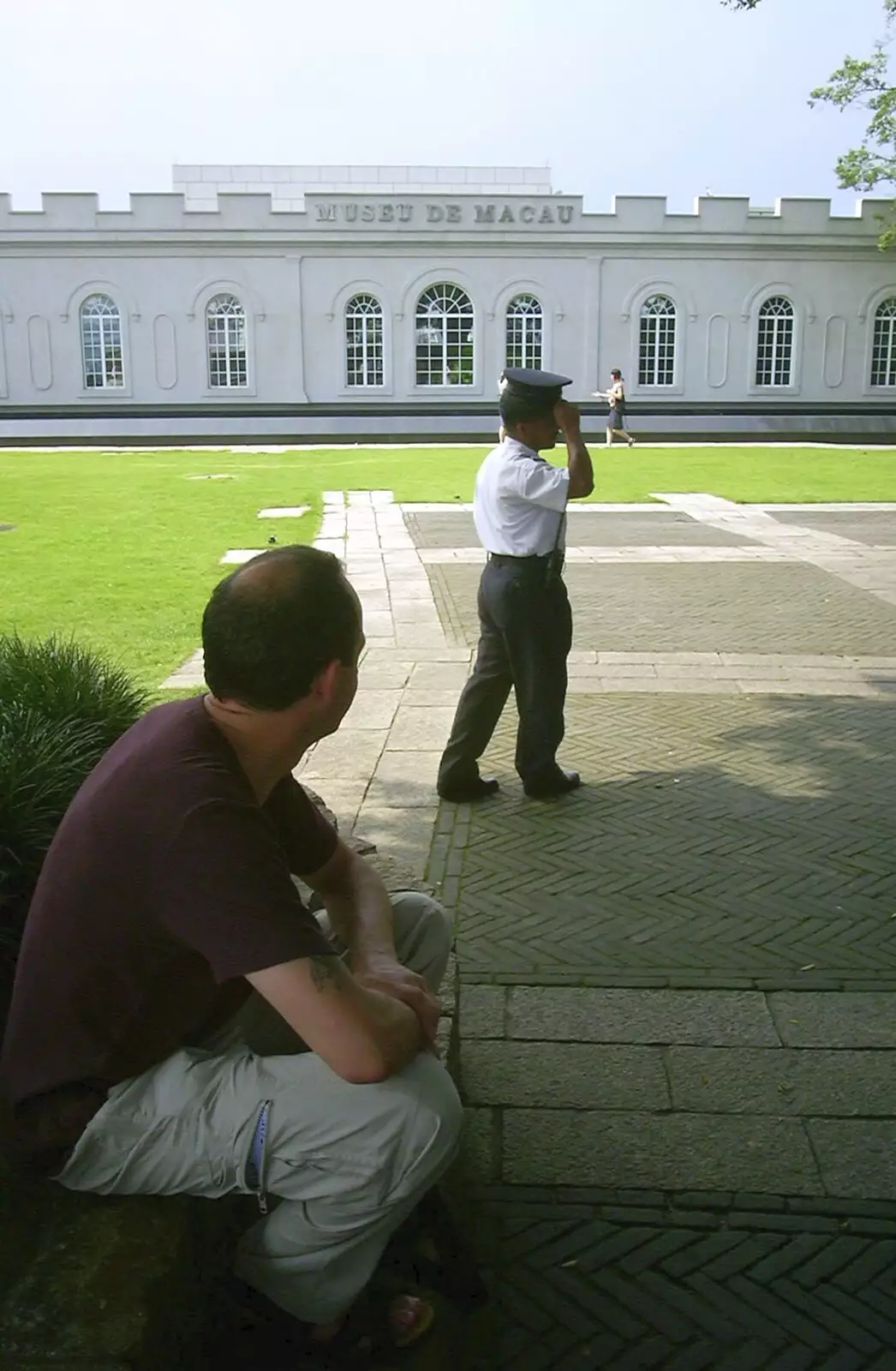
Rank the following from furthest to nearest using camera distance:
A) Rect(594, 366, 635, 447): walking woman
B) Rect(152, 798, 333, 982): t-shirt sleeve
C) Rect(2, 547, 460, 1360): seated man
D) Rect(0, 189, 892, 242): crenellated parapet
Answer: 1. Rect(0, 189, 892, 242): crenellated parapet
2. Rect(594, 366, 635, 447): walking woman
3. Rect(2, 547, 460, 1360): seated man
4. Rect(152, 798, 333, 982): t-shirt sleeve

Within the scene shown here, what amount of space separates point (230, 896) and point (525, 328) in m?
47.2

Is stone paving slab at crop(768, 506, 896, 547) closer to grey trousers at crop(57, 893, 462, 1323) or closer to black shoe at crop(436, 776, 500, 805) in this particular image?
black shoe at crop(436, 776, 500, 805)

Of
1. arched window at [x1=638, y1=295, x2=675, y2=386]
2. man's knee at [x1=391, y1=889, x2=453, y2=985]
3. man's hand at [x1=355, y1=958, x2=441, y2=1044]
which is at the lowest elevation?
man's knee at [x1=391, y1=889, x2=453, y2=985]

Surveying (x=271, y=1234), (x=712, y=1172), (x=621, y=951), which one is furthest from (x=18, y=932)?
(x=621, y=951)

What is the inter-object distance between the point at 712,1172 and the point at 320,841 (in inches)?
49.4

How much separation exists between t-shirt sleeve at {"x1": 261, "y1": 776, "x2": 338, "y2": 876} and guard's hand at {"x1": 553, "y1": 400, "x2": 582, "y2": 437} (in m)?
3.06

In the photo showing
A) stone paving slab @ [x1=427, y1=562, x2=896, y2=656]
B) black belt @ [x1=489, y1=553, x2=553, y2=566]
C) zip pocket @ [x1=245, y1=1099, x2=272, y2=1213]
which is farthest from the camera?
stone paving slab @ [x1=427, y1=562, x2=896, y2=656]

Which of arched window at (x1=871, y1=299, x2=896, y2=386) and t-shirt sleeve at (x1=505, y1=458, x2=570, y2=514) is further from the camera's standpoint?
arched window at (x1=871, y1=299, x2=896, y2=386)

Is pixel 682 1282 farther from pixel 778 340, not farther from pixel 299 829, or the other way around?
pixel 778 340

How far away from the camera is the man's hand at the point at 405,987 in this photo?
2430 millimetres

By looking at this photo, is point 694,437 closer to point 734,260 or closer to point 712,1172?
point 734,260

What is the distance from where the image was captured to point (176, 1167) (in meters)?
2.28

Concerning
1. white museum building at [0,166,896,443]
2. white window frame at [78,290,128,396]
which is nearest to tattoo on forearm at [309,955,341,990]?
white museum building at [0,166,896,443]

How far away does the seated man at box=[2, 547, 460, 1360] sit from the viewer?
84.9 inches
